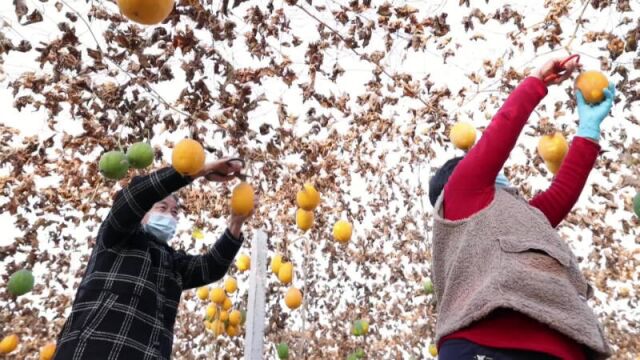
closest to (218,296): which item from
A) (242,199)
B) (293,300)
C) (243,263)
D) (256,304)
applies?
(293,300)

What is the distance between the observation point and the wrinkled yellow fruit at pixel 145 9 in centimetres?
190

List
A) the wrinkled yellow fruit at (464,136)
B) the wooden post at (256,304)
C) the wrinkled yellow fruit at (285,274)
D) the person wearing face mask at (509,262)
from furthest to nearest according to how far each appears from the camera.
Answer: the wrinkled yellow fruit at (285,274), the wrinkled yellow fruit at (464,136), the wooden post at (256,304), the person wearing face mask at (509,262)

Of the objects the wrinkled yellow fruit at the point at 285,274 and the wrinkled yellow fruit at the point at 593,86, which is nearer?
the wrinkled yellow fruit at the point at 593,86

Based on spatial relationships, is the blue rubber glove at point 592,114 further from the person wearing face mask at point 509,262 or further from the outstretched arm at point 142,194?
the outstretched arm at point 142,194

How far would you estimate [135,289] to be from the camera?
A: 234cm

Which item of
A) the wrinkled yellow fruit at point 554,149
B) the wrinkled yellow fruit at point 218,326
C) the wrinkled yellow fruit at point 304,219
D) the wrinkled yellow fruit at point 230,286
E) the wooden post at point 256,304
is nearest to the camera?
the wrinkled yellow fruit at point 554,149

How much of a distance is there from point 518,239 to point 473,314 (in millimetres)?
265

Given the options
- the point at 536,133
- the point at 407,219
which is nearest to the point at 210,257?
the point at 536,133

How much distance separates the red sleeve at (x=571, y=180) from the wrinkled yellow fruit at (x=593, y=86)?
21 centimetres

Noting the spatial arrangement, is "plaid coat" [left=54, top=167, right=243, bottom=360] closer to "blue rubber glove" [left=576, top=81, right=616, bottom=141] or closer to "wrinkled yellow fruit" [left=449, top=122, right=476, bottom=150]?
"blue rubber glove" [left=576, top=81, right=616, bottom=141]

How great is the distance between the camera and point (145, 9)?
1913mm

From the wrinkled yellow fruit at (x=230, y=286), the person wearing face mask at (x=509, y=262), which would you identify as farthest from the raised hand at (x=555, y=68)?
the wrinkled yellow fruit at (x=230, y=286)

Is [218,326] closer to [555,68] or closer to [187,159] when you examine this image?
[187,159]

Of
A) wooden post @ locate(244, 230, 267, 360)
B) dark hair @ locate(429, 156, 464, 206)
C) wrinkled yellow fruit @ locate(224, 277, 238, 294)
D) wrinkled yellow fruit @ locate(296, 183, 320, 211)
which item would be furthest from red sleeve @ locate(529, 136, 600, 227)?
wrinkled yellow fruit @ locate(224, 277, 238, 294)
